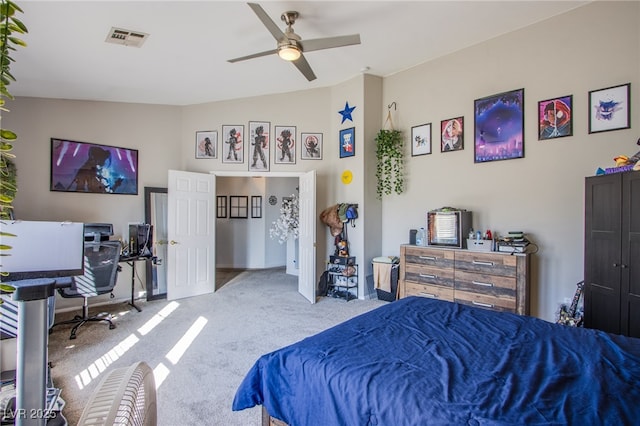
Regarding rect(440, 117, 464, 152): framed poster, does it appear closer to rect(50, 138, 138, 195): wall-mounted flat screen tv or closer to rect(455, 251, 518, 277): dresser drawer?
rect(455, 251, 518, 277): dresser drawer

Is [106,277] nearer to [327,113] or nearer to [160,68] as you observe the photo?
[160,68]

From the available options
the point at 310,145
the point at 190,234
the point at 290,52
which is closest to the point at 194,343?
the point at 190,234

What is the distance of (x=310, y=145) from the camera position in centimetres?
539

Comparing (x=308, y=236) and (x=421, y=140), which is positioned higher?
(x=421, y=140)

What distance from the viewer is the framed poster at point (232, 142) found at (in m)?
5.33

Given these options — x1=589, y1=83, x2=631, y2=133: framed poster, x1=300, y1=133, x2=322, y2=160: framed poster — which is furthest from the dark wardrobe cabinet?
→ x1=300, y1=133, x2=322, y2=160: framed poster

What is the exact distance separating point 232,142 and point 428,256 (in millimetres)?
3656

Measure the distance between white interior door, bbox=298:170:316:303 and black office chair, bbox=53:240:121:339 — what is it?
8.34ft

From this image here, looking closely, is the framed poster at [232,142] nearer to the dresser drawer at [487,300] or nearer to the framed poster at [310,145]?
the framed poster at [310,145]

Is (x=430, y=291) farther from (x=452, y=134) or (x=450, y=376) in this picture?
(x=450, y=376)

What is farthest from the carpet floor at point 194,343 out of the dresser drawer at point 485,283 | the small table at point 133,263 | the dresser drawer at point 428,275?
the dresser drawer at point 485,283

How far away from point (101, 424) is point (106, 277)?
12.7ft

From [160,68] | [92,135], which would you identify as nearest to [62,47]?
[160,68]

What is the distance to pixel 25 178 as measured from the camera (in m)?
4.05
